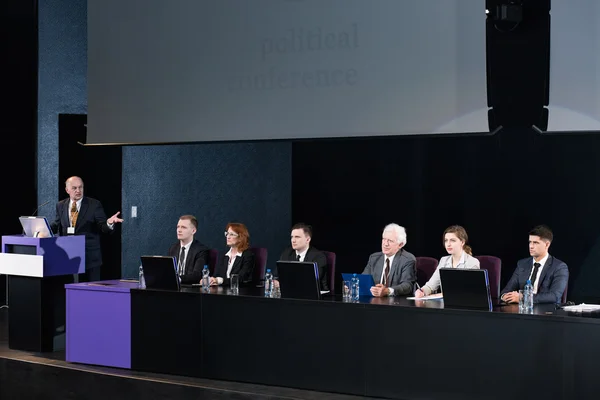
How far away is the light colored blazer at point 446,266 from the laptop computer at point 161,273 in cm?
168

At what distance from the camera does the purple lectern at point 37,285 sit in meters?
6.96

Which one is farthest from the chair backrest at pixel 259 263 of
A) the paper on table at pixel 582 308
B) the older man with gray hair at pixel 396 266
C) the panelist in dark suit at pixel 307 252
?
the paper on table at pixel 582 308

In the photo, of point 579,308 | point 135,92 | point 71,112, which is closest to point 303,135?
point 135,92

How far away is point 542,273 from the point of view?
5590mm

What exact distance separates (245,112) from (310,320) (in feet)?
7.10

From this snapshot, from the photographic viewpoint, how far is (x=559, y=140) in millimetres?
7520

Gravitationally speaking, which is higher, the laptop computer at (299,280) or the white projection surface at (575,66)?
the white projection surface at (575,66)

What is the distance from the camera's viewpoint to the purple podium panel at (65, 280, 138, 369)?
6383 millimetres

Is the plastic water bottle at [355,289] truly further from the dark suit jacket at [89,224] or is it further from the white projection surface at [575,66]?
the dark suit jacket at [89,224]

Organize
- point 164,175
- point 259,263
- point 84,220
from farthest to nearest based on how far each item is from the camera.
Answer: point 164,175
point 84,220
point 259,263

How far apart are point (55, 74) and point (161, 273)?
13.8 feet

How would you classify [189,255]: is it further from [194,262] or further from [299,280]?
[299,280]

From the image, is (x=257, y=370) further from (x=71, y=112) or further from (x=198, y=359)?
(x=71, y=112)

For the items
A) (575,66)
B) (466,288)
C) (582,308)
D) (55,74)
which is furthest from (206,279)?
(55,74)
